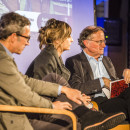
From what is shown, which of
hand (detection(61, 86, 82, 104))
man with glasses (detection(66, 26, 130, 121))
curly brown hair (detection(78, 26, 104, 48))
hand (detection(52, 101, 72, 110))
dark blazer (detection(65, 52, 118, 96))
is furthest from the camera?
curly brown hair (detection(78, 26, 104, 48))

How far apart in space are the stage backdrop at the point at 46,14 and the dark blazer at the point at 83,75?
0.30 m

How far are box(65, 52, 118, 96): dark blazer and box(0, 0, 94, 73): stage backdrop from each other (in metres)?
0.30

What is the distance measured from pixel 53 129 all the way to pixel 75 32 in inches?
74.6

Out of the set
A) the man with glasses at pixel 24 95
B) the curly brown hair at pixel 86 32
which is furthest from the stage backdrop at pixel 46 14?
the man with glasses at pixel 24 95

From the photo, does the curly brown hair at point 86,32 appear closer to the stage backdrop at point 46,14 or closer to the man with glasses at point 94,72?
the man with glasses at point 94,72

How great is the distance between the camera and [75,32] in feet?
11.3

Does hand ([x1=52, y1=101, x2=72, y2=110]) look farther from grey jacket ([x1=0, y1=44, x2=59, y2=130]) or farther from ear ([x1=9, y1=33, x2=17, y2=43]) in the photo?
ear ([x1=9, y1=33, x2=17, y2=43])

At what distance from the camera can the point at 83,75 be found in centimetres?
297

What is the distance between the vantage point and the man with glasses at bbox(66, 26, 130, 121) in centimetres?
262

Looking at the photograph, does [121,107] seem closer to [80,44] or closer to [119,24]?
[80,44]

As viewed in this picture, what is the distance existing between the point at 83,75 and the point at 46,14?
0.94m

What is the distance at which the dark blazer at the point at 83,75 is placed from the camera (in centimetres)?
278

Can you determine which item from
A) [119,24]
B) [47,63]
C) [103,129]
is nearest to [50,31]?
[47,63]

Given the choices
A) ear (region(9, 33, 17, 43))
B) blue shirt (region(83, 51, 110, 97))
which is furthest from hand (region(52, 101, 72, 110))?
blue shirt (region(83, 51, 110, 97))
